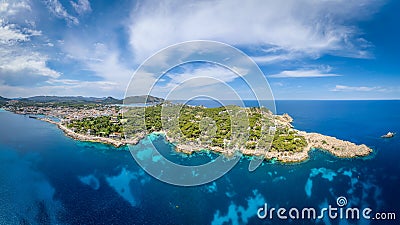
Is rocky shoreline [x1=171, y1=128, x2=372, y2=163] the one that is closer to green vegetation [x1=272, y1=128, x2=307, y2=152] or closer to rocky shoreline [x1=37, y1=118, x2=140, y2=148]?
green vegetation [x1=272, y1=128, x2=307, y2=152]

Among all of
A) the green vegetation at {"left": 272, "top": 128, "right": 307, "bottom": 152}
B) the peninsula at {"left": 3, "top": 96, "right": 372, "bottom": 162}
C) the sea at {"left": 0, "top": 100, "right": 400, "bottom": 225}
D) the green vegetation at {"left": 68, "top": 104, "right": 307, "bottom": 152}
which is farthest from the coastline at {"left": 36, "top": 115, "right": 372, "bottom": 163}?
the sea at {"left": 0, "top": 100, "right": 400, "bottom": 225}

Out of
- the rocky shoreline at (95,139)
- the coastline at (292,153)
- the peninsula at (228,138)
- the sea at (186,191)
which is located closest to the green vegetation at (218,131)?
the peninsula at (228,138)

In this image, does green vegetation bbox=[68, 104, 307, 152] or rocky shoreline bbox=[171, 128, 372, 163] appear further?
green vegetation bbox=[68, 104, 307, 152]

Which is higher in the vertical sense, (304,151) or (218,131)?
(218,131)

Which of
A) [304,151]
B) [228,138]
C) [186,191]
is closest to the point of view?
[186,191]

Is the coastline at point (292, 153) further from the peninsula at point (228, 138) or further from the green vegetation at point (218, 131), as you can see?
the green vegetation at point (218, 131)

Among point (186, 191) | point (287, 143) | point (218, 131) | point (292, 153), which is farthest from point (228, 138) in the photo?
point (186, 191)

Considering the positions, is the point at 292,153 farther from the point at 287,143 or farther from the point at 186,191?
the point at 186,191

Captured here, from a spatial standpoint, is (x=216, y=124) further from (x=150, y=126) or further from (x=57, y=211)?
(x=57, y=211)

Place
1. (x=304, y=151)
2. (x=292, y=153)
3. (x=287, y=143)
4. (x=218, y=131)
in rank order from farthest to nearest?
(x=218, y=131), (x=287, y=143), (x=304, y=151), (x=292, y=153)

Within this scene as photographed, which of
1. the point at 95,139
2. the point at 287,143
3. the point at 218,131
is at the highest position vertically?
the point at 218,131
